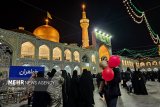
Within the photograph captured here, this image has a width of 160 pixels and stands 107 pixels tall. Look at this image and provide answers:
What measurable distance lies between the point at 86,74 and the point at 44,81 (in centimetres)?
125

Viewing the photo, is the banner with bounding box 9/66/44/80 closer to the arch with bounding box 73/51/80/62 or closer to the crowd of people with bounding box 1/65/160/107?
the crowd of people with bounding box 1/65/160/107

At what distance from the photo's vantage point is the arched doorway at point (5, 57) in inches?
540

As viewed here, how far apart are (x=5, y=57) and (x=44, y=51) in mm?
6394

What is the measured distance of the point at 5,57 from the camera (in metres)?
14.4

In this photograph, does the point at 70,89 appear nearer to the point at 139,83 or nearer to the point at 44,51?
the point at 139,83

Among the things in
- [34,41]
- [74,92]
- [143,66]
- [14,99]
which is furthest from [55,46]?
[143,66]

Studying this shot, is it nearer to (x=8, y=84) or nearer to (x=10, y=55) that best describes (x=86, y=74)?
(x=8, y=84)

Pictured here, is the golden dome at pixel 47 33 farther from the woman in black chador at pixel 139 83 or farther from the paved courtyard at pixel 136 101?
the paved courtyard at pixel 136 101

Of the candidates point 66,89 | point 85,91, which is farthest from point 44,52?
point 85,91

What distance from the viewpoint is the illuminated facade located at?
48.4 feet

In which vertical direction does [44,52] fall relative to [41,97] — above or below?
above

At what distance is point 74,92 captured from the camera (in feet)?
15.0

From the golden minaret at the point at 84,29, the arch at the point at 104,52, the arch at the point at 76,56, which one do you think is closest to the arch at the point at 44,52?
the arch at the point at 76,56

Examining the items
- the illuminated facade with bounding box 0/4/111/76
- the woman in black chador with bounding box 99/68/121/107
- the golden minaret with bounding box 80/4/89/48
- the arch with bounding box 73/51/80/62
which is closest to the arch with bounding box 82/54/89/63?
the illuminated facade with bounding box 0/4/111/76
